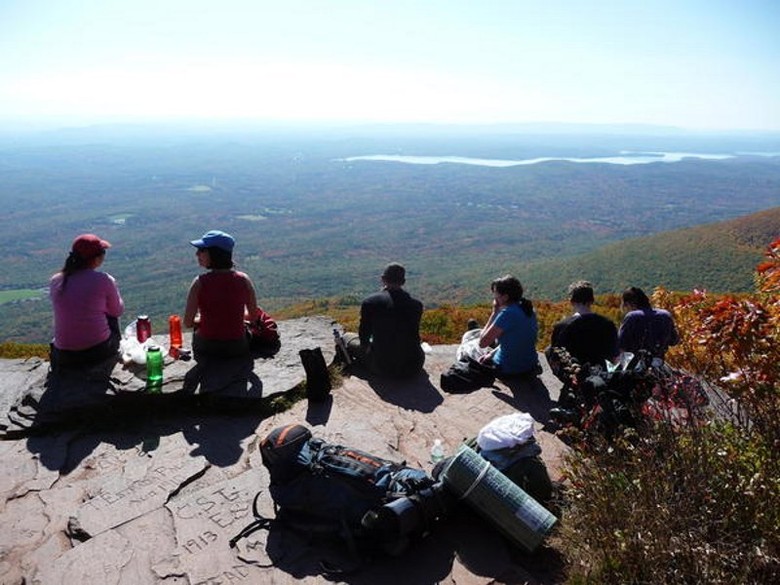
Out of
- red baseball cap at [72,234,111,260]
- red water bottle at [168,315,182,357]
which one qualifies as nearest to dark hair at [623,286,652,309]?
red water bottle at [168,315,182,357]

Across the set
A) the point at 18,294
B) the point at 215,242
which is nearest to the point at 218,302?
the point at 215,242

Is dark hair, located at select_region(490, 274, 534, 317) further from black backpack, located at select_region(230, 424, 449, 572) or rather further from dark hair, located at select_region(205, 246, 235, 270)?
dark hair, located at select_region(205, 246, 235, 270)

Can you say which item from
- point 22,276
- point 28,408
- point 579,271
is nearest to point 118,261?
point 22,276

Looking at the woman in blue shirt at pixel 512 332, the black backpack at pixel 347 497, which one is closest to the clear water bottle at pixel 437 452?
the black backpack at pixel 347 497

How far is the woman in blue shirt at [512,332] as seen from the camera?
5621mm

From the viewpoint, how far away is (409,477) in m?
3.51

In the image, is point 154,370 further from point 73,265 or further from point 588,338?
point 588,338

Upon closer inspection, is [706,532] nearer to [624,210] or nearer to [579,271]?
[579,271]

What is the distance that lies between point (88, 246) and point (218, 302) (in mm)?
1317

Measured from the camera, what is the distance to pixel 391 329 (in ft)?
19.3

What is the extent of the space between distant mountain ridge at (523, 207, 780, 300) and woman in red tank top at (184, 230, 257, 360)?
35451mm

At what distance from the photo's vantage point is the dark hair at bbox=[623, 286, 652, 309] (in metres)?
5.52

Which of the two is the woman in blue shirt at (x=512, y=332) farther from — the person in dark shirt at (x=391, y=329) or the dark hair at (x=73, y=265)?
the dark hair at (x=73, y=265)

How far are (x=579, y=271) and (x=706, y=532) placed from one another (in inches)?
2157
